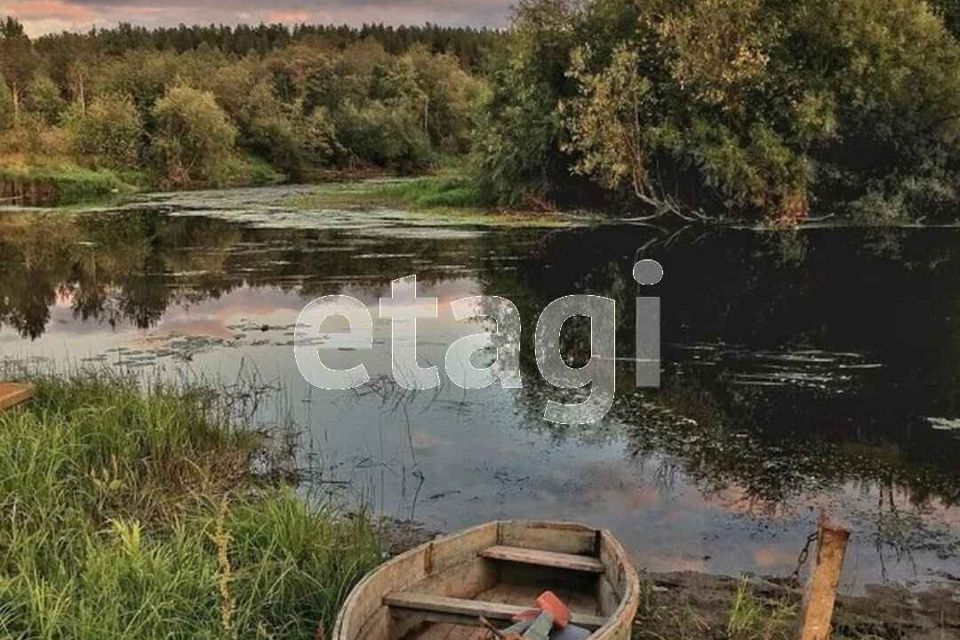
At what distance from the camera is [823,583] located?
4555mm

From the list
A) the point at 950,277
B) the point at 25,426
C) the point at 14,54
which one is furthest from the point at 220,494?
the point at 14,54

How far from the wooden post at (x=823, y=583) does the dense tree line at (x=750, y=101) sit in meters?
23.9

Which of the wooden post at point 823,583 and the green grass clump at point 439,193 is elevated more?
the green grass clump at point 439,193

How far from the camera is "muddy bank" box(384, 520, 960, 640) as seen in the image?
5.30 meters

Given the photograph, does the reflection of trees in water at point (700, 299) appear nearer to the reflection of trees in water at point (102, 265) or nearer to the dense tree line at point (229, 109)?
the reflection of trees in water at point (102, 265)

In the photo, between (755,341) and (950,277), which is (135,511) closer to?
(755,341)

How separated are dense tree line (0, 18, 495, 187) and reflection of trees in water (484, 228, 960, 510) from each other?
20351mm

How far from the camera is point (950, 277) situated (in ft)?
59.0

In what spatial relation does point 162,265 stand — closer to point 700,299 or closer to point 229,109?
point 700,299

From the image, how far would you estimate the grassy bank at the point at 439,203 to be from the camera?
98.3ft

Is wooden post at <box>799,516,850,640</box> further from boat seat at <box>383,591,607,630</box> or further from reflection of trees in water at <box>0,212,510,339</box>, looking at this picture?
reflection of trees in water at <box>0,212,510,339</box>

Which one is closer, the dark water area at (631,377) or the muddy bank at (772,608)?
the muddy bank at (772,608)

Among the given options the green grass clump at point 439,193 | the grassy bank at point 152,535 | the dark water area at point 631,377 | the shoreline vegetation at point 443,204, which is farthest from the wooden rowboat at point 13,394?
the green grass clump at point 439,193

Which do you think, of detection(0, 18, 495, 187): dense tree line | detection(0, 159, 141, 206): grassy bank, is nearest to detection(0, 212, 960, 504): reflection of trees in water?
detection(0, 159, 141, 206): grassy bank
